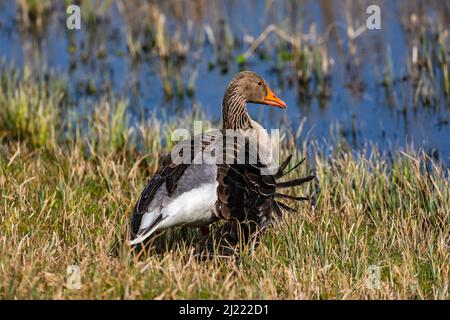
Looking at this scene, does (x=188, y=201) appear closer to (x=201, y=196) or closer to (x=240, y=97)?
(x=201, y=196)

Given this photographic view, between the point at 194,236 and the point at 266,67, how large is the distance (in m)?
6.81

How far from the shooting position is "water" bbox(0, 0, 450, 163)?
35.8ft

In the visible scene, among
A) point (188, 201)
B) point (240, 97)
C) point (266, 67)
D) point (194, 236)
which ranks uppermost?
point (266, 67)

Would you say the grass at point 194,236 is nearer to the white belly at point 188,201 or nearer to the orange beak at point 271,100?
the white belly at point 188,201

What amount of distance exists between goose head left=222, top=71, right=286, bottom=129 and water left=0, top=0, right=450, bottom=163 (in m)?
2.89

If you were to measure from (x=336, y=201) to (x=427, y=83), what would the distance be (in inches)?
167

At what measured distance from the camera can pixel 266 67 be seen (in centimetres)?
1293

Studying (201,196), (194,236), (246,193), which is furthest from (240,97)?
(201,196)

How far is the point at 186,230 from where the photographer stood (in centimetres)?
662

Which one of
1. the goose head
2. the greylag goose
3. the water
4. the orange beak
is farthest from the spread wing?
the water

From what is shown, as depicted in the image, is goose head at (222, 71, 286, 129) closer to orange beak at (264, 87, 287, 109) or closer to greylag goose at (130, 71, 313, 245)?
orange beak at (264, 87, 287, 109)

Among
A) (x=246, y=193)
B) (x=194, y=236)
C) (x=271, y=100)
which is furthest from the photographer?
(x=271, y=100)

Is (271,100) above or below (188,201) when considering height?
above

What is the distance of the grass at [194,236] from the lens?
5.04 metres
